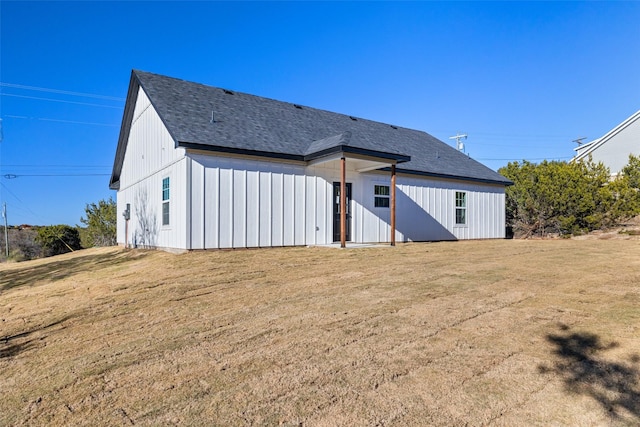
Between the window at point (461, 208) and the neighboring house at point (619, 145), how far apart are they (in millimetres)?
12436

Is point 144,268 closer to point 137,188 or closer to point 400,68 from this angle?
point 137,188

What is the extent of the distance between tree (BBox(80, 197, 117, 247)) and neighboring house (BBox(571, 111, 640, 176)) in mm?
28794

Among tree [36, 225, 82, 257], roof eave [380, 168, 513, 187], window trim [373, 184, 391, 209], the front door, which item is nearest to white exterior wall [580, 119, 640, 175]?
roof eave [380, 168, 513, 187]

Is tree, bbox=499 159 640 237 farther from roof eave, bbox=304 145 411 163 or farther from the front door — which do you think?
the front door

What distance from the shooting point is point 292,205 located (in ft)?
Answer: 37.3

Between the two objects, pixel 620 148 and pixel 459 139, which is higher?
pixel 459 139

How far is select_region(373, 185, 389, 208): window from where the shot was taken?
13348 millimetres

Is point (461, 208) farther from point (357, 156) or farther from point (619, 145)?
point (619, 145)

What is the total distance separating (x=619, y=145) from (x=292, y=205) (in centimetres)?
2537

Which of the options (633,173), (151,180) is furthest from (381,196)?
(633,173)

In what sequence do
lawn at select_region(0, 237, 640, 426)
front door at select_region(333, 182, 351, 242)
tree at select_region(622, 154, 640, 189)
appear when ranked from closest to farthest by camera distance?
lawn at select_region(0, 237, 640, 426), front door at select_region(333, 182, 351, 242), tree at select_region(622, 154, 640, 189)

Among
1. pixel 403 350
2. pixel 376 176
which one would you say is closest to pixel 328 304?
pixel 403 350

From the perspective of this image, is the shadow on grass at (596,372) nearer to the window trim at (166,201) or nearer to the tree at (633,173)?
the window trim at (166,201)

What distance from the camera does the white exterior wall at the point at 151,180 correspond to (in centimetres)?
1009
